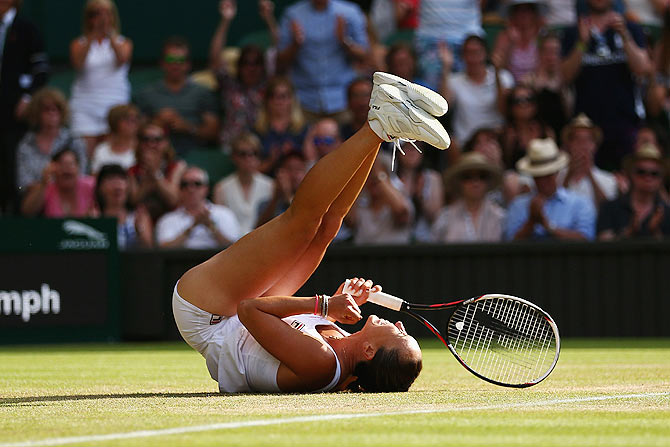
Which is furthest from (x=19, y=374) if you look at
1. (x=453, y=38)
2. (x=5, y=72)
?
(x=453, y=38)

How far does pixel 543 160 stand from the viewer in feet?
38.0

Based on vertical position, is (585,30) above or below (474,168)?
above

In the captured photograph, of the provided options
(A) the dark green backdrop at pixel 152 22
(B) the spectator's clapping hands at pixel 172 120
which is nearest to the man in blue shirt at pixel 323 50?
(B) the spectator's clapping hands at pixel 172 120

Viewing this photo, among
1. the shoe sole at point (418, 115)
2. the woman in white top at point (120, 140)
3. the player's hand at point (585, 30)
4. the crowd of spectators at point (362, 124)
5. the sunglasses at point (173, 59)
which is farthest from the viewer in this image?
the sunglasses at point (173, 59)

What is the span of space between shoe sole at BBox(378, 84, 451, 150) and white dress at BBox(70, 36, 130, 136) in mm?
7940

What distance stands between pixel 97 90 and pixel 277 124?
2184 mm

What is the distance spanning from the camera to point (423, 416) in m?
4.82

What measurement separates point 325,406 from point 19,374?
10.5 feet

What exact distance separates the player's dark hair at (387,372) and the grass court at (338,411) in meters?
0.12

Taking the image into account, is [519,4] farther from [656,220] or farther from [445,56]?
[656,220]

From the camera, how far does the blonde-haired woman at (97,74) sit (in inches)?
522

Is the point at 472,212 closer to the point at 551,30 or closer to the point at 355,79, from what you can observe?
the point at 355,79

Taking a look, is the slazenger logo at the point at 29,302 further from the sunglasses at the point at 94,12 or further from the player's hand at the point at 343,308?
the player's hand at the point at 343,308

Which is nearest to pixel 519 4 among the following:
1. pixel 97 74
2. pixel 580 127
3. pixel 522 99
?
pixel 522 99
